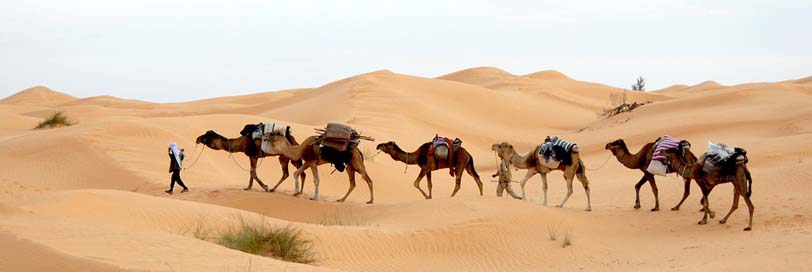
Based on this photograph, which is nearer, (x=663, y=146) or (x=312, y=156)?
(x=663, y=146)

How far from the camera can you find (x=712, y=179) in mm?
14086

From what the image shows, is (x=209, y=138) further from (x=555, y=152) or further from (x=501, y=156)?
(x=555, y=152)

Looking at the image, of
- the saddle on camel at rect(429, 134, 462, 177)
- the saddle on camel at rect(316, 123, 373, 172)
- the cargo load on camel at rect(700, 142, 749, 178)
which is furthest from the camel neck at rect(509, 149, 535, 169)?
the cargo load on camel at rect(700, 142, 749, 178)

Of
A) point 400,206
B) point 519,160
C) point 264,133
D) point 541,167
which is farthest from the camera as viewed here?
point 264,133

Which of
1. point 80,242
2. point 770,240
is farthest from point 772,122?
point 80,242

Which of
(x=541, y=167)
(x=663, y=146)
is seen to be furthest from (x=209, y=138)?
(x=663, y=146)

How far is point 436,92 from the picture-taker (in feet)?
148

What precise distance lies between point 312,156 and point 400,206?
2.57 metres

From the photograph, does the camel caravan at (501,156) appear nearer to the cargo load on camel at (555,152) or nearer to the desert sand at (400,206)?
the cargo load on camel at (555,152)

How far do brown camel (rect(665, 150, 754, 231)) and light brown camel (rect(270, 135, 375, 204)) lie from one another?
5806 mm

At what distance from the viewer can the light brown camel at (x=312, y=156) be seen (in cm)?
1741

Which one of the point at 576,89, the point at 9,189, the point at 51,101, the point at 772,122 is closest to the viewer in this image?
the point at 9,189

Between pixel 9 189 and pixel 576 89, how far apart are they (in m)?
46.5

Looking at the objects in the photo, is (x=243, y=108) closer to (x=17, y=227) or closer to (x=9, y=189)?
(x=9, y=189)
